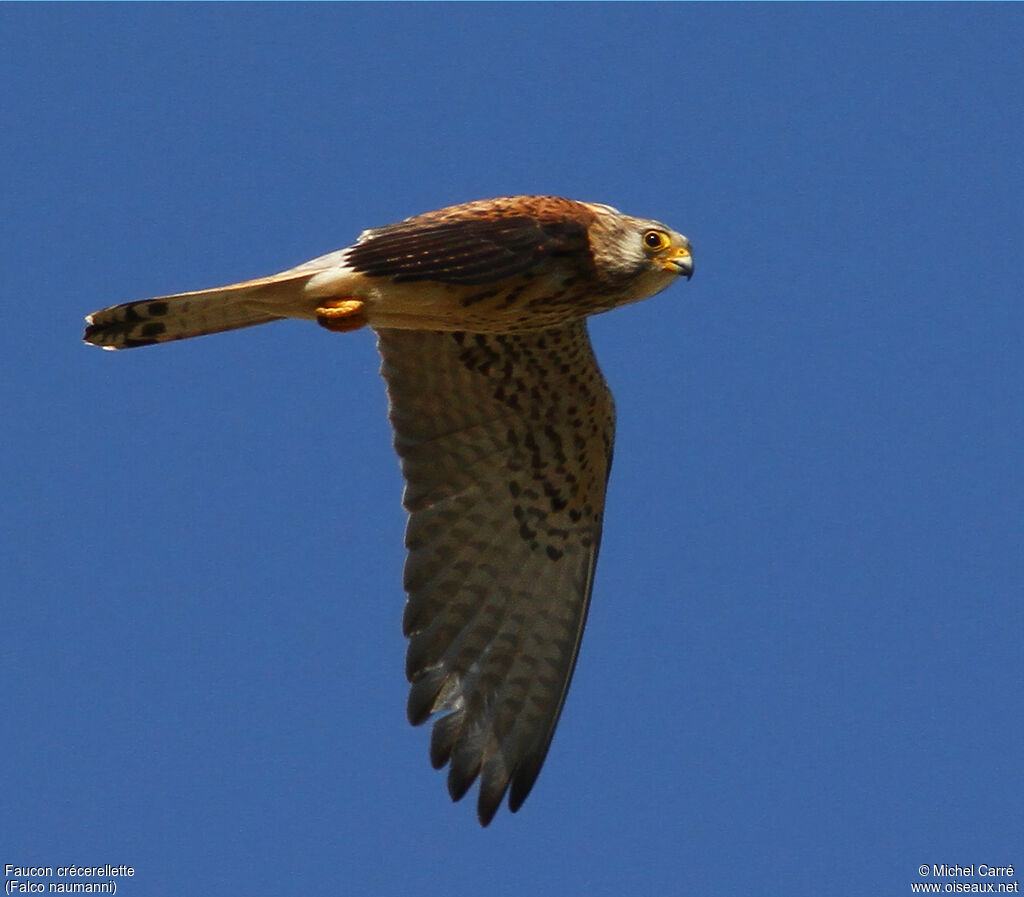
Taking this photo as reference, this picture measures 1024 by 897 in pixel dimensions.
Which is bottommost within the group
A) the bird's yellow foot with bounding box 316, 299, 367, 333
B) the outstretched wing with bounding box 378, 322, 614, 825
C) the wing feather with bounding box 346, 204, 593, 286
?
the outstretched wing with bounding box 378, 322, 614, 825

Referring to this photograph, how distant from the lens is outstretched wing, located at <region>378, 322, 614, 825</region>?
10242 millimetres

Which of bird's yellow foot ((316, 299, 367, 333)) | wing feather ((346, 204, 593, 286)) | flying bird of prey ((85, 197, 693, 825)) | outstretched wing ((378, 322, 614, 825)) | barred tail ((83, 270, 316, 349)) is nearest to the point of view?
wing feather ((346, 204, 593, 286))

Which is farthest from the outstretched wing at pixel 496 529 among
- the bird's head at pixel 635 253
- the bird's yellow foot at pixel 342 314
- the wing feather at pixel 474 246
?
the wing feather at pixel 474 246

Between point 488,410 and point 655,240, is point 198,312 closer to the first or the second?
point 488,410

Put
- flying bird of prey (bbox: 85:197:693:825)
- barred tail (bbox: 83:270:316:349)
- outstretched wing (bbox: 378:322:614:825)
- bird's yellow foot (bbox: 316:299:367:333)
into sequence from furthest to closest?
outstretched wing (bbox: 378:322:614:825), barred tail (bbox: 83:270:316:349), bird's yellow foot (bbox: 316:299:367:333), flying bird of prey (bbox: 85:197:693:825)

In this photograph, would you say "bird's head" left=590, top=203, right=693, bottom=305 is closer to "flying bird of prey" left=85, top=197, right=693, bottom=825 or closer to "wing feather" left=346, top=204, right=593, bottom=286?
"flying bird of prey" left=85, top=197, right=693, bottom=825

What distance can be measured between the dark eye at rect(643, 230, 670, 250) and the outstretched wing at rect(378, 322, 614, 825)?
4.09 ft

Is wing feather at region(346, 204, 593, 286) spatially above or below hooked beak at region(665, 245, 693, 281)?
above

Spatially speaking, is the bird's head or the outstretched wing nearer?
the bird's head

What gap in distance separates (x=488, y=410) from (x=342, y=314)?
1.86 metres

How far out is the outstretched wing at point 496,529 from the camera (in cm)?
1024

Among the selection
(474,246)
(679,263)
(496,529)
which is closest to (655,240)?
(679,263)

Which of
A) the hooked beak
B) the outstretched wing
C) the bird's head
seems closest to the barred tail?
the outstretched wing

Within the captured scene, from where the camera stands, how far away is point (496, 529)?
1075 cm
